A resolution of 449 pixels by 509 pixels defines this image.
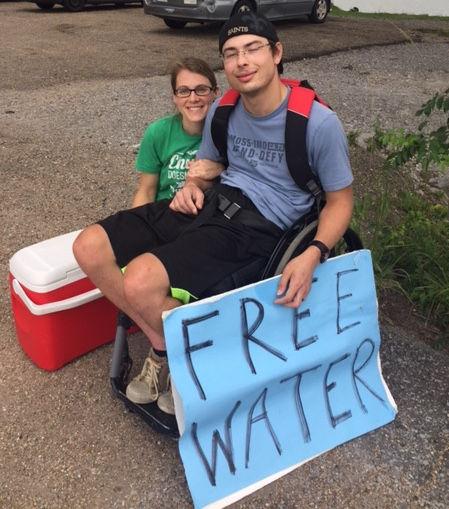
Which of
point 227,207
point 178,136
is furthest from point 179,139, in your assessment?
point 227,207

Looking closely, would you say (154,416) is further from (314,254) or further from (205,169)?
(205,169)

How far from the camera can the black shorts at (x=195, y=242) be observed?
2145mm

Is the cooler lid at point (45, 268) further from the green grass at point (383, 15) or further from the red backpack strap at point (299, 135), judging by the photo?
the green grass at point (383, 15)

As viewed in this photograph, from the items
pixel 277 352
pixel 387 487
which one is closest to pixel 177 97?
pixel 277 352

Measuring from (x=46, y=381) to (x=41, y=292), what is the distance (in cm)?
46

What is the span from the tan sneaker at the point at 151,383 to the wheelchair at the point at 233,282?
1.0 inches

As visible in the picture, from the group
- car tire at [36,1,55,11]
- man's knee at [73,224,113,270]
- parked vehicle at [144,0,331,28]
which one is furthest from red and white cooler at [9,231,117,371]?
car tire at [36,1,55,11]

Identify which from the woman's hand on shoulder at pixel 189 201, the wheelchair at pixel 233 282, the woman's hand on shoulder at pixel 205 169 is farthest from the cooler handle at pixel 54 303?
the woman's hand on shoulder at pixel 205 169

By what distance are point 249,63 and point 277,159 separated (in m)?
0.38

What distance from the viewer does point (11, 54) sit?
27.2 feet

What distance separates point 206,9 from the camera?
9.61 meters

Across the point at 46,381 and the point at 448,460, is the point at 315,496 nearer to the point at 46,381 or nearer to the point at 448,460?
the point at 448,460

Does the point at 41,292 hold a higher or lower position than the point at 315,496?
higher

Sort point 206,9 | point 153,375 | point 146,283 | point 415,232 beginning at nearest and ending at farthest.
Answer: point 146,283 → point 153,375 → point 415,232 → point 206,9
